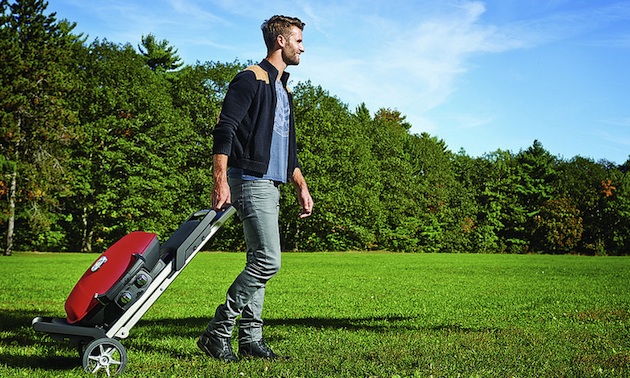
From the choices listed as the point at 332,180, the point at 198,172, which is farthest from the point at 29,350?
the point at 332,180

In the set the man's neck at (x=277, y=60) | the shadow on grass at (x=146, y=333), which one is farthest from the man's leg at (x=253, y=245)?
the man's neck at (x=277, y=60)

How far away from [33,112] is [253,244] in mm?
31152

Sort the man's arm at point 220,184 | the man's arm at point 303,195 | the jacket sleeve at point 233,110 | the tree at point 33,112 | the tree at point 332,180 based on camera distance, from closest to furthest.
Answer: the man's arm at point 220,184 < the jacket sleeve at point 233,110 < the man's arm at point 303,195 < the tree at point 33,112 < the tree at point 332,180

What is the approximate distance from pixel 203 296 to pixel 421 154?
149 ft

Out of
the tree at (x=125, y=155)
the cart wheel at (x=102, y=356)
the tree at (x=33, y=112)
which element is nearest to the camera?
the cart wheel at (x=102, y=356)

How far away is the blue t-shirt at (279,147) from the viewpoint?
187 inches

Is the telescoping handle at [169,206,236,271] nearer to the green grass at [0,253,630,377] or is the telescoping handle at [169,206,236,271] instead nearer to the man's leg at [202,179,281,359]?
the man's leg at [202,179,281,359]

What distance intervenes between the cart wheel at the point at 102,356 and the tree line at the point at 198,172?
1127 inches

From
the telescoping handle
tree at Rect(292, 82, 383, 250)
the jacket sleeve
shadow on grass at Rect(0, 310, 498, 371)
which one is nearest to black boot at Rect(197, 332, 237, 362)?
shadow on grass at Rect(0, 310, 498, 371)

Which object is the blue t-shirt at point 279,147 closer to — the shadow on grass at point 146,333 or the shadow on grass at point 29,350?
the shadow on grass at point 146,333

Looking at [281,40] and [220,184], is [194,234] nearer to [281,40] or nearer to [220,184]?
[220,184]

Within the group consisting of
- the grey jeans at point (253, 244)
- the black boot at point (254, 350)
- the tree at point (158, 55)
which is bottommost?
the black boot at point (254, 350)

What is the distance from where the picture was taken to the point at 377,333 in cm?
663

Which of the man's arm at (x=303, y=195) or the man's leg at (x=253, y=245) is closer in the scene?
the man's leg at (x=253, y=245)
